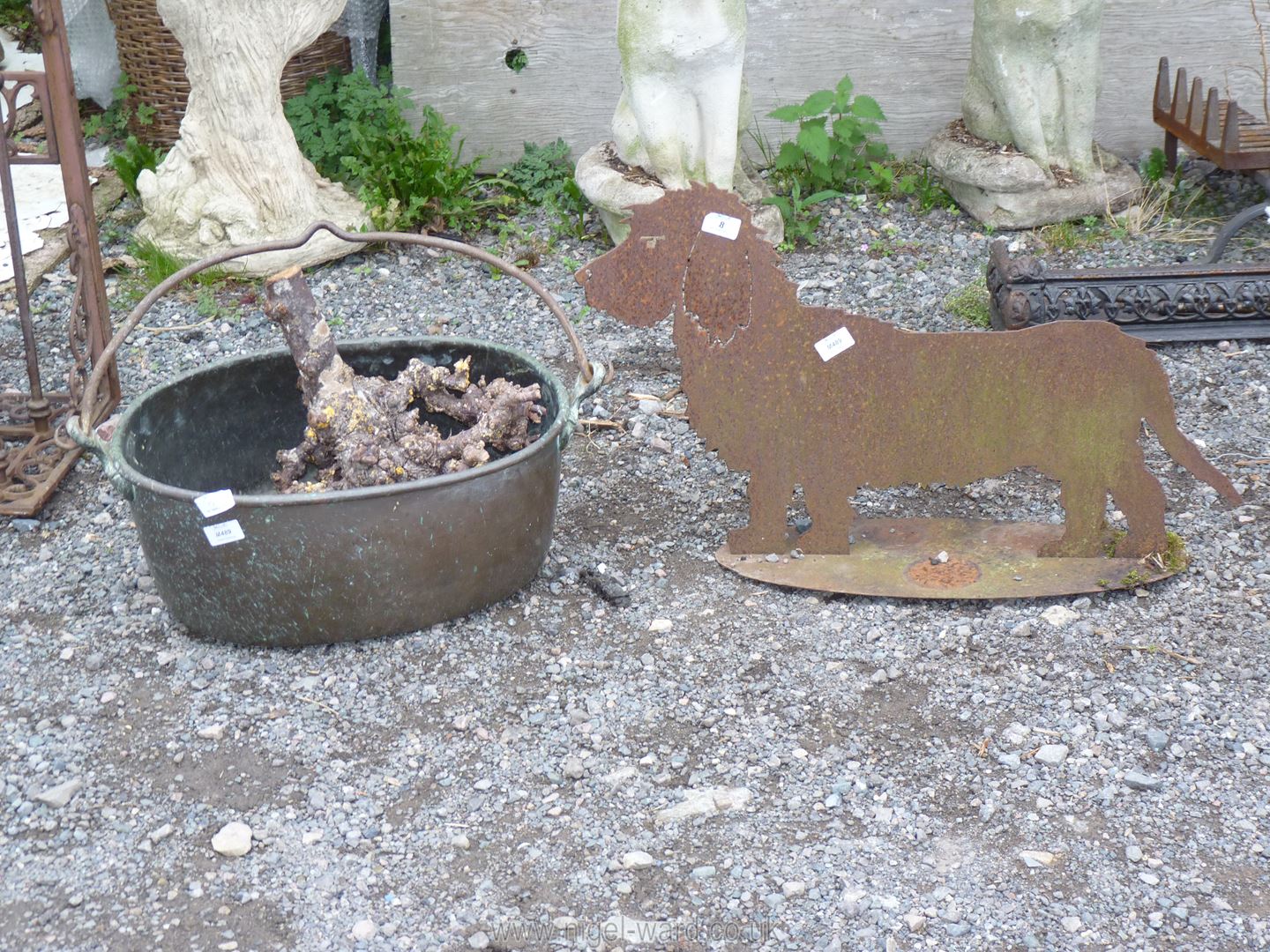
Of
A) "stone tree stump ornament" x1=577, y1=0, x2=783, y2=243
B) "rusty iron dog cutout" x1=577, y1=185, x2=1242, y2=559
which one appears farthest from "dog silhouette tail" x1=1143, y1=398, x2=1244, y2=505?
"stone tree stump ornament" x1=577, y1=0, x2=783, y2=243

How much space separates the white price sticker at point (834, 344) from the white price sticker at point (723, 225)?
1.04ft

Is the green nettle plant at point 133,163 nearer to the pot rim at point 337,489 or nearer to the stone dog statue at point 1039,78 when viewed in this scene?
the pot rim at point 337,489

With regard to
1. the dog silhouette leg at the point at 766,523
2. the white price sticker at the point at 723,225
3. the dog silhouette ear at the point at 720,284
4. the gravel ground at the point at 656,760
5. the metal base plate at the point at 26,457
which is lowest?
the gravel ground at the point at 656,760

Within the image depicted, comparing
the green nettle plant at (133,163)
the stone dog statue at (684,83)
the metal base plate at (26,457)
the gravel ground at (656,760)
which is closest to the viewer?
the gravel ground at (656,760)

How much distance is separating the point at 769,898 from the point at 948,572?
3.72ft

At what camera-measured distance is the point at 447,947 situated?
2373mm

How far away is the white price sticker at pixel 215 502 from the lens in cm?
279

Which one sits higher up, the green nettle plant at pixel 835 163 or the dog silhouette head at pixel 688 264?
the dog silhouette head at pixel 688 264

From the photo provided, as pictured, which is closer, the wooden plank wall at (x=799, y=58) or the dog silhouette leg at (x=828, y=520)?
the dog silhouette leg at (x=828, y=520)

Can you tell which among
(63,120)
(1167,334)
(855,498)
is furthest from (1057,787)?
(63,120)

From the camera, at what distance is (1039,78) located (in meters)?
5.14

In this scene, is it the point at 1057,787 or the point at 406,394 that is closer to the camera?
the point at 1057,787

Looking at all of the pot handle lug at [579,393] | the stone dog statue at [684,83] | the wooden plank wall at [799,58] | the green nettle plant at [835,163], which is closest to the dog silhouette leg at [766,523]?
the pot handle lug at [579,393]

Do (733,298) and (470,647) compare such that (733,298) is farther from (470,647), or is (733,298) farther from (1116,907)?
(1116,907)
